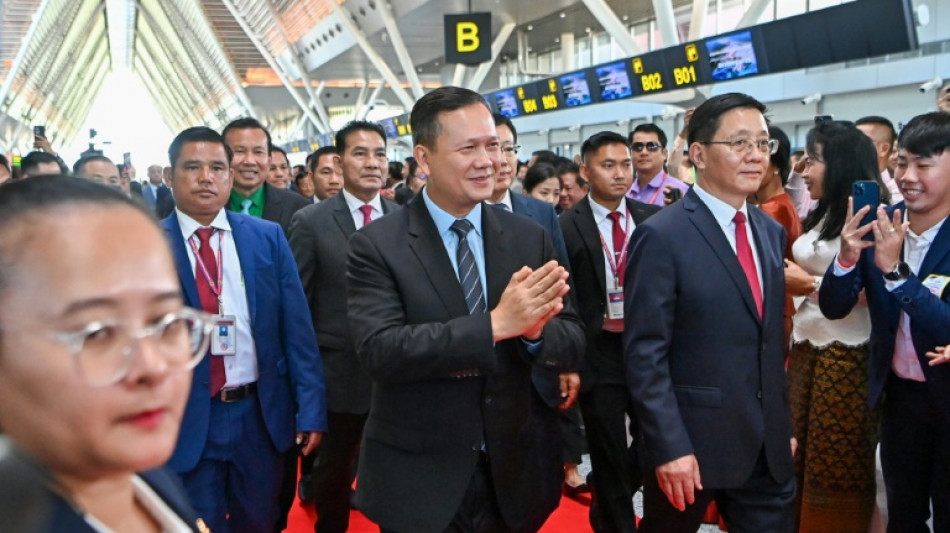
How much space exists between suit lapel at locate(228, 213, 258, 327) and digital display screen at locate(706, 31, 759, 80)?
8.44 meters

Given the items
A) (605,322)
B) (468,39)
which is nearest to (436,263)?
(605,322)

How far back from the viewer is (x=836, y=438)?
3340 mm

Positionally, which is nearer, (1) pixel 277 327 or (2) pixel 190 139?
(1) pixel 277 327

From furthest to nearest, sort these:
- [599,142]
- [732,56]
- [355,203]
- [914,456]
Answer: [732,56]
[599,142]
[355,203]
[914,456]

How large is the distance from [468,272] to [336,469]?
194 centimetres

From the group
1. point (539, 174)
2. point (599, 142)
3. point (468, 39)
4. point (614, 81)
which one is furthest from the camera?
point (468, 39)

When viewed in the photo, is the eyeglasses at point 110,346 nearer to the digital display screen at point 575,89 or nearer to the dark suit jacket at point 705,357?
the dark suit jacket at point 705,357

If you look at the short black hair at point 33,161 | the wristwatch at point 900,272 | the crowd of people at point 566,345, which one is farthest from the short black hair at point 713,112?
the short black hair at point 33,161

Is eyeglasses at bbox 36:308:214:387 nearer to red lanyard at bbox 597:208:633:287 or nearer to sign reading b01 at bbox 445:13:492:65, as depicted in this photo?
red lanyard at bbox 597:208:633:287

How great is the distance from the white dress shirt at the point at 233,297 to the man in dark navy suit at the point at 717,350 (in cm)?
127

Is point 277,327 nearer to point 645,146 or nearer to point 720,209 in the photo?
point 720,209

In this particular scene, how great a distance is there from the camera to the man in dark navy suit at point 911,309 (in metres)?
2.69

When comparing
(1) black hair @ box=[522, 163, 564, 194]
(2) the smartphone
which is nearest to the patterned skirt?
(2) the smartphone

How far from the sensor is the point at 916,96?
43.0ft
